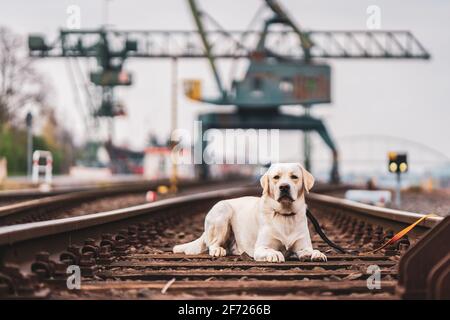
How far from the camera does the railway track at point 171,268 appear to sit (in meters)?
4.70

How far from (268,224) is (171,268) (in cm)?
78

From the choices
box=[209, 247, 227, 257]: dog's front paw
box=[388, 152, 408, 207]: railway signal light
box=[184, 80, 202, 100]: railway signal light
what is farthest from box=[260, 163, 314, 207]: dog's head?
box=[184, 80, 202, 100]: railway signal light

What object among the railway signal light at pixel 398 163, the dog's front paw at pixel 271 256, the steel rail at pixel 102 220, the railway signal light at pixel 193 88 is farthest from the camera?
the railway signal light at pixel 193 88

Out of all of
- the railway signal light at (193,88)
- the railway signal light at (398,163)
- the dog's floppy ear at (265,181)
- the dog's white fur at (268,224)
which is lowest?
the railway signal light at (398,163)

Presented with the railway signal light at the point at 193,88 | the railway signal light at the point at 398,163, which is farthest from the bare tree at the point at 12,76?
the railway signal light at the point at 398,163

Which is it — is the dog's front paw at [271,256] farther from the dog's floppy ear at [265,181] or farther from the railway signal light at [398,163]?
the railway signal light at [398,163]

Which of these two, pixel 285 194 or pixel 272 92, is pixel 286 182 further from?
pixel 272 92

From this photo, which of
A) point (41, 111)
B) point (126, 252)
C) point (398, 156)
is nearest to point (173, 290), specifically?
point (126, 252)

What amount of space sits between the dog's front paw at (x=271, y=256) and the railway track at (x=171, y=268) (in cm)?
9

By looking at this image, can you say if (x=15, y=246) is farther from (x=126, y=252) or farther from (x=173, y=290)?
(x=126, y=252)

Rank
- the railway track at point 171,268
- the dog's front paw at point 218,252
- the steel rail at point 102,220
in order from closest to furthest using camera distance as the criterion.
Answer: the railway track at point 171,268, the steel rail at point 102,220, the dog's front paw at point 218,252

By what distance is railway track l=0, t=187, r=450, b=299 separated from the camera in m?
4.70

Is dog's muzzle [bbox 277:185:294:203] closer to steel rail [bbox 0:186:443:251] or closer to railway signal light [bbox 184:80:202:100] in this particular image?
steel rail [bbox 0:186:443:251]

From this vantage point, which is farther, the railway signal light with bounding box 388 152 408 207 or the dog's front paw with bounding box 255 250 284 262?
the railway signal light with bounding box 388 152 408 207
